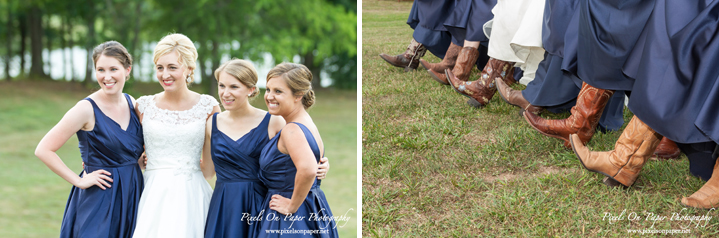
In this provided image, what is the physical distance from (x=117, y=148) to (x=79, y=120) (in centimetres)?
20

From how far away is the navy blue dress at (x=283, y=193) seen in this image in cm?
234

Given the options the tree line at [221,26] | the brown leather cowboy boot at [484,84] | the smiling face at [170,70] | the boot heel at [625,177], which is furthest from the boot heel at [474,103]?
the tree line at [221,26]

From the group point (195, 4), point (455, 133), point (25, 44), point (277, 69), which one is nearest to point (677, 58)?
point (455, 133)

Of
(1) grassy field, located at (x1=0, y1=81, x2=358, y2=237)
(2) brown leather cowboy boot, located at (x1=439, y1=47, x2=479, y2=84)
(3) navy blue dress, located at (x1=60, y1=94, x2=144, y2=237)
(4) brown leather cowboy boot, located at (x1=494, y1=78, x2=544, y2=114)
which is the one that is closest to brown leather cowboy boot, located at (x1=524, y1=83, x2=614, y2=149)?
(4) brown leather cowboy boot, located at (x1=494, y1=78, x2=544, y2=114)

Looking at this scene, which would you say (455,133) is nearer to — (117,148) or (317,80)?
(117,148)

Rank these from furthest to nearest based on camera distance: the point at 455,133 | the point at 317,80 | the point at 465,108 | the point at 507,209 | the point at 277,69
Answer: the point at 317,80
the point at 465,108
the point at 455,133
the point at 507,209
the point at 277,69

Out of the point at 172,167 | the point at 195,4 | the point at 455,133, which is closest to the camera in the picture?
the point at 172,167

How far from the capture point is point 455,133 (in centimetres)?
410

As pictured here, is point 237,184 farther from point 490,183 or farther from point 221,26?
point 221,26

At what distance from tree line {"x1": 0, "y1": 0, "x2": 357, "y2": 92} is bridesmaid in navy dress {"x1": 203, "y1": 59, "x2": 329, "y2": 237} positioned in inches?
442

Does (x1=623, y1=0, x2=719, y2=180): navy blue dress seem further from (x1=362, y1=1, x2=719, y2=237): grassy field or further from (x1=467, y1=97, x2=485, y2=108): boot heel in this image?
(x1=467, y1=97, x2=485, y2=108): boot heel

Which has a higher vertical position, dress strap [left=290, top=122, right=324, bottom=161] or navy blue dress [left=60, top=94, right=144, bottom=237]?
dress strap [left=290, top=122, right=324, bottom=161]

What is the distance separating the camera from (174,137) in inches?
98.8

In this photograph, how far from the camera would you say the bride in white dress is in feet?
8.04
